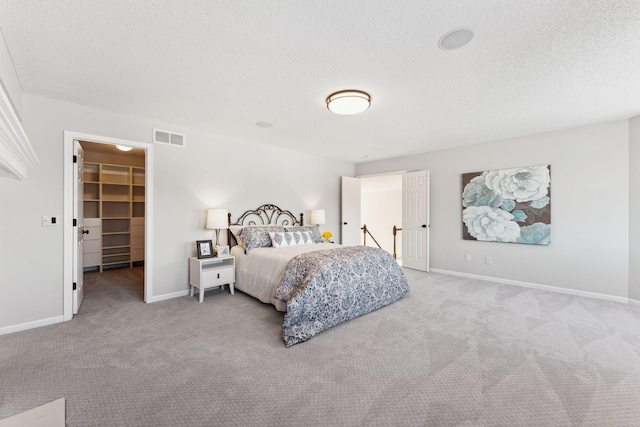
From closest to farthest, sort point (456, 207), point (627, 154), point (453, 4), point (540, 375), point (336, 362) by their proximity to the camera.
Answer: point (453, 4) → point (540, 375) → point (336, 362) → point (627, 154) → point (456, 207)

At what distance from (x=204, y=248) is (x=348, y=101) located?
2.84 metres

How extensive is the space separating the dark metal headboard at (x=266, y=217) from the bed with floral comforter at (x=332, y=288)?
1.75 meters

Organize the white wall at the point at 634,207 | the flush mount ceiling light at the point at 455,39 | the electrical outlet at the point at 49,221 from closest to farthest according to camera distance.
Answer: the flush mount ceiling light at the point at 455,39
the electrical outlet at the point at 49,221
the white wall at the point at 634,207

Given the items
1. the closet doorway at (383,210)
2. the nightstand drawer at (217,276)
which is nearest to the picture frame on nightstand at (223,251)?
the nightstand drawer at (217,276)

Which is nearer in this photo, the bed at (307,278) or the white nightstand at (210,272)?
the bed at (307,278)

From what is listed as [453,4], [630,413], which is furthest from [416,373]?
[453,4]

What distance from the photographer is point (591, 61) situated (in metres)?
2.27

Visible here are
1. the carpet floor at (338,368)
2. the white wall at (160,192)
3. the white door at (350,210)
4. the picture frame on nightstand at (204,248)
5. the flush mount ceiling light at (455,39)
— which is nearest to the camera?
the carpet floor at (338,368)

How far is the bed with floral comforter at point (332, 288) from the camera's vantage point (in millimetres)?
2740

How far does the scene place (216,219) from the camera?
4.07 meters

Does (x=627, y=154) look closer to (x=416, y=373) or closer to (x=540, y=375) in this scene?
(x=540, y=375)

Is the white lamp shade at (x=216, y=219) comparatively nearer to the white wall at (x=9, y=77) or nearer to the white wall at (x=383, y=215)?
the white wall at (x=9, y=77)

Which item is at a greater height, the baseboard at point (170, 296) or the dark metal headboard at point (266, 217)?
the dark metal headboard at point (266, 217)

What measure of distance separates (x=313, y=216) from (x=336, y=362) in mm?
3562
